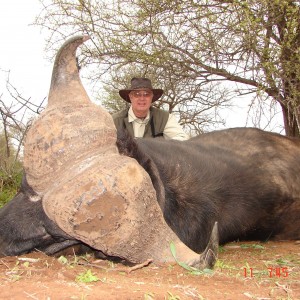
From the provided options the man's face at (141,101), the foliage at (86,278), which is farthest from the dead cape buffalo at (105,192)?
the man's face at (141,101)

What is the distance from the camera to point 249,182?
409cm

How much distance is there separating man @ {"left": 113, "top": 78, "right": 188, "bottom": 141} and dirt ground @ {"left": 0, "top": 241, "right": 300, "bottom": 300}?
4086 mm

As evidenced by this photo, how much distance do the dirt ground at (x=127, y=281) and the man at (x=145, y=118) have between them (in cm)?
409

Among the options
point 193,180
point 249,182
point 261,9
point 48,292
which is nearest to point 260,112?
point 261,9

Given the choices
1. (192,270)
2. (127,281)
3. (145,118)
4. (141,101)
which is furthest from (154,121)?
(127,281)

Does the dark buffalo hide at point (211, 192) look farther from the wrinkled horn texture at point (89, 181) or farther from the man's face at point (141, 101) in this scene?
the man's face at point (141, 101)

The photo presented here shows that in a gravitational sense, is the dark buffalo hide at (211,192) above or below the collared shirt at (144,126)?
below

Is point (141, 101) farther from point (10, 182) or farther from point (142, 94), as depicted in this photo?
point (10, 182)

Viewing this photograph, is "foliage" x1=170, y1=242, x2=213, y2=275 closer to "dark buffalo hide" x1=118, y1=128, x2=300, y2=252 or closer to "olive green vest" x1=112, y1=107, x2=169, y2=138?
"dark buffalo hide" x1=118, y1=128, x2=300, y2=252

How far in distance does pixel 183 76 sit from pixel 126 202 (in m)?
5.98

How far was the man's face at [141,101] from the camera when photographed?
7.20m

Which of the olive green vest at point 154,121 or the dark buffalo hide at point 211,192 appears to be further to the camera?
the olive green vest at point 154,121

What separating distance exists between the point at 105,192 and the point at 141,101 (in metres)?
4.87

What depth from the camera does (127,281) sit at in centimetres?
239
